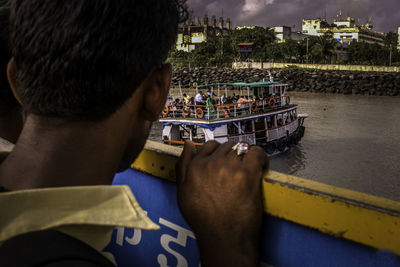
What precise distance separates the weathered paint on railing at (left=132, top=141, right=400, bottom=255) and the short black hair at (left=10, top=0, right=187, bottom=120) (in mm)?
570

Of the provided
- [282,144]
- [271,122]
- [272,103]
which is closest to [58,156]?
[272,103]

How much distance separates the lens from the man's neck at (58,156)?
0.82 meters

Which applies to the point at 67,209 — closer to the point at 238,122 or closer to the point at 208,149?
the point at 208,149

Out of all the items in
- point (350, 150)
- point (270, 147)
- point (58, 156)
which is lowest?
point (350, 150)

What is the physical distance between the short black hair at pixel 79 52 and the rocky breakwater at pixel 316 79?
131 ft

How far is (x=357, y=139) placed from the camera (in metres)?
21.2

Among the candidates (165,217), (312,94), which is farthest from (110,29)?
(312,94)

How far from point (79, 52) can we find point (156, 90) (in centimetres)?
25

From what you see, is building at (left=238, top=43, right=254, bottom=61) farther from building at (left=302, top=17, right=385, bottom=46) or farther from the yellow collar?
the yellow collar

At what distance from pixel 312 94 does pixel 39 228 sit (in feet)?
142

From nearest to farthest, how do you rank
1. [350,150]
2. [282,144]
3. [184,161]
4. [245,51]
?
[184,161] < [282,144] < [350,150] < [245,51]

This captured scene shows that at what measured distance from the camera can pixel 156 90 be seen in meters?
0.99

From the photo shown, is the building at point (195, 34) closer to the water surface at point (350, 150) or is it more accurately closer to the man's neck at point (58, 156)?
the water surface at point (350, 150)

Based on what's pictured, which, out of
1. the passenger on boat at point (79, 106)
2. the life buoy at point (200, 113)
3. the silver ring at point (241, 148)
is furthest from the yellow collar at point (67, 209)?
the life buoy at point (200, 113)
